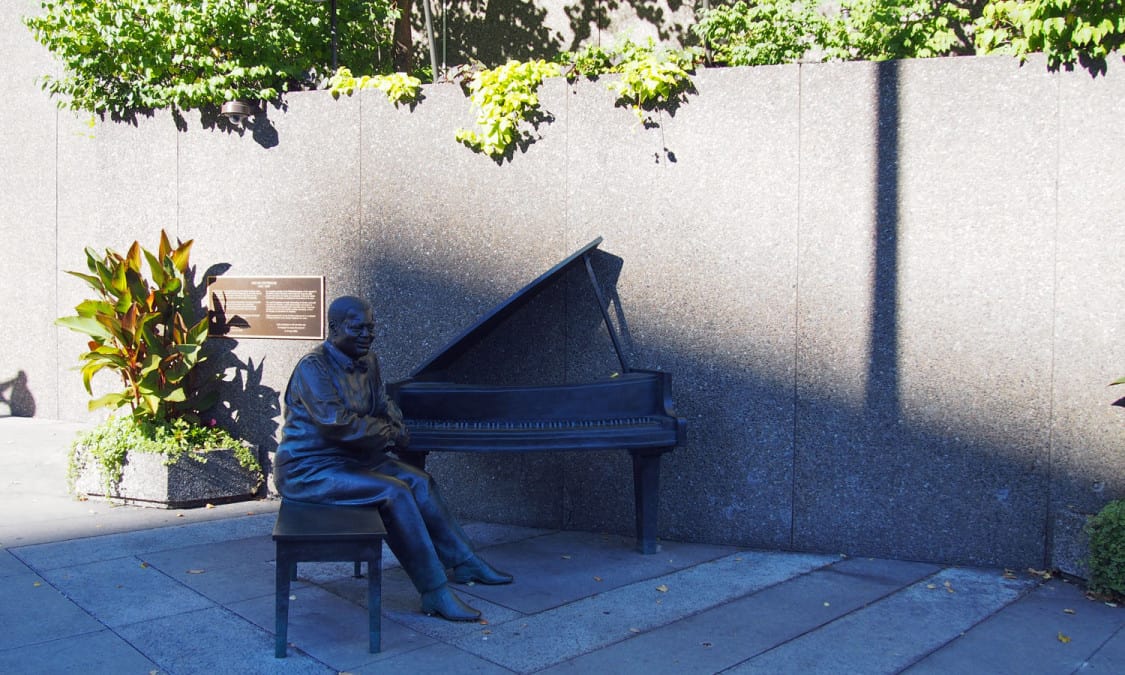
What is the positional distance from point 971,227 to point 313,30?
562 centimetres

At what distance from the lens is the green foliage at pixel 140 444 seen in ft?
22.0

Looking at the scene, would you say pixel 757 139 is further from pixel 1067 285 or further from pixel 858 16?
pixel 858 16

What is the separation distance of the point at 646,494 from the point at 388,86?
11.7 ft

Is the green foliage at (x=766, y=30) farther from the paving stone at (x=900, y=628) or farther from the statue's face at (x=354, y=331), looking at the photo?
the statue's face at (x=354, y=331)

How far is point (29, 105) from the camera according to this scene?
36.0 feet

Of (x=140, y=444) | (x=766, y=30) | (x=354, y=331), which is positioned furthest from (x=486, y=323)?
(x=766, y=30)

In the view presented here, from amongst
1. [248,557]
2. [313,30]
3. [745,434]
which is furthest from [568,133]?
[248,557]

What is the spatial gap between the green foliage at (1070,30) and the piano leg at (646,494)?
3.31m

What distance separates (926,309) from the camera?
560 centimetres

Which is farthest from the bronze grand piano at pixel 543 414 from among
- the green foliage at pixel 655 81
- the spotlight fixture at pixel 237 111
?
the spotlight fixture at pixel 237 111

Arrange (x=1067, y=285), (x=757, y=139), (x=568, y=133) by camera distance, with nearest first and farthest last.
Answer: (x=1067, y=285), (x=757, y=139), (x=568, y=133)

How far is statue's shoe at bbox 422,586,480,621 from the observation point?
4348 millimetres

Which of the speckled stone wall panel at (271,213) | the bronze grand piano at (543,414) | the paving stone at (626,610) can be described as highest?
the speckled stone wall panel at (271,213)

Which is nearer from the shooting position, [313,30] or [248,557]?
[248,557]
